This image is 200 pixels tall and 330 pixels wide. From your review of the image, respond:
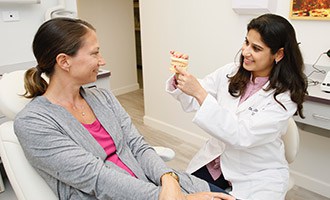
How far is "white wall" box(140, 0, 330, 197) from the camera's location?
201cm

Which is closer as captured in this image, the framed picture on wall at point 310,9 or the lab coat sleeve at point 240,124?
the lab coat sleeve at point 240,124

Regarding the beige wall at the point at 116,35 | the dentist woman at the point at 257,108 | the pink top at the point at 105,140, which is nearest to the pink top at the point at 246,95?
the dentist woman at the point at 257,108

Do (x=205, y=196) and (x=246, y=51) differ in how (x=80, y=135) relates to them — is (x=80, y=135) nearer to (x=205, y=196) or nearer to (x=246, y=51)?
(x=205, y=196)

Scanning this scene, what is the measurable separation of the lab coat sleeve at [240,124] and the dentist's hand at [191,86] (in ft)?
0.10

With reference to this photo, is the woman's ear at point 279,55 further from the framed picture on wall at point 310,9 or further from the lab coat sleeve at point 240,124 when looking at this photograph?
the framed picture on wall at point 310,9

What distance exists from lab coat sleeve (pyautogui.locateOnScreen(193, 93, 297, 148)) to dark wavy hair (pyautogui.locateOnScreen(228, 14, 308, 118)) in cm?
7

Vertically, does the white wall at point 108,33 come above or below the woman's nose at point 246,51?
below

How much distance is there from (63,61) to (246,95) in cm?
80

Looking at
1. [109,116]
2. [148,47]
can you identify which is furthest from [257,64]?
[148,47]

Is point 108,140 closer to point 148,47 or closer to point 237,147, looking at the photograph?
point 237,147

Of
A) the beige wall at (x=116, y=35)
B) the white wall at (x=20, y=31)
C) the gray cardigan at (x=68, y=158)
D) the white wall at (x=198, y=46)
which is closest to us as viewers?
the gray cardigan at (x=68, y=158)

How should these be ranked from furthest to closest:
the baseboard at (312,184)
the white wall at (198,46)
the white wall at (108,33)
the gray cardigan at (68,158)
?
the white wall at (108,33) < the baseboard at (312,184) < the white wall at (198,46) < the gray cardigan at (68,158)

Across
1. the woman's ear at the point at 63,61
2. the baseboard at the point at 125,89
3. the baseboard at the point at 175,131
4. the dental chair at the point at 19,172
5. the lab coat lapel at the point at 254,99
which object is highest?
the woman's ear at the point at 63,61

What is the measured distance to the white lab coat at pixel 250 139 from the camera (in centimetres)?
124
